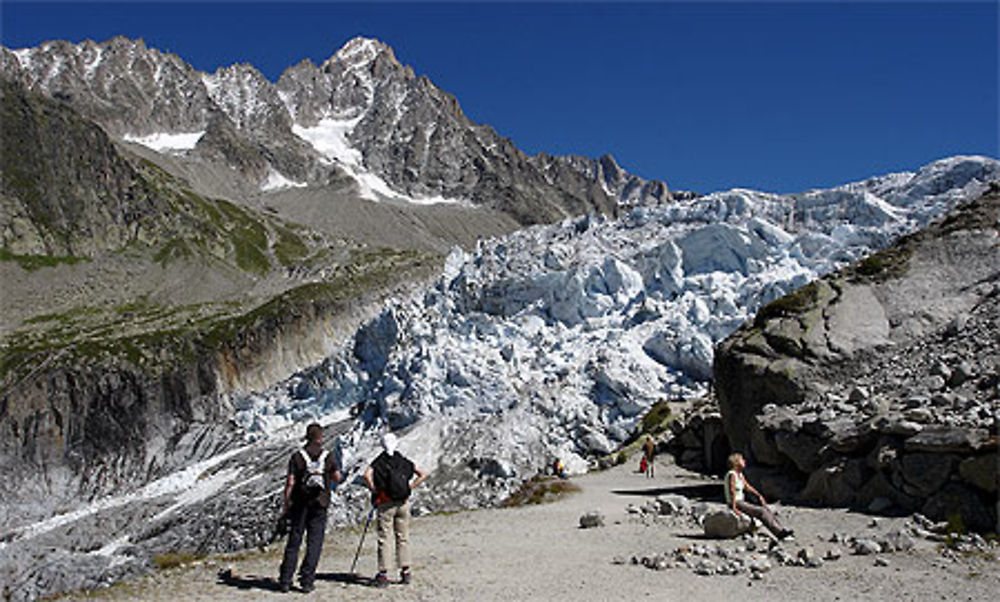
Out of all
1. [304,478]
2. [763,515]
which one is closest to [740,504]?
[763,515]

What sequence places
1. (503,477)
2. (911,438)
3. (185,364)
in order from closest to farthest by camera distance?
(911,438)
(503,477)
(185,364)

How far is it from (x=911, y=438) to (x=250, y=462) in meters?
36.2

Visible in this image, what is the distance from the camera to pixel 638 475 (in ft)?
76.6

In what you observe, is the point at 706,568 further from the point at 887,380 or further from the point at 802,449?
the point at 887,380

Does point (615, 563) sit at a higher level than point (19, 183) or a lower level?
lower

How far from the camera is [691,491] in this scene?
58.6ft

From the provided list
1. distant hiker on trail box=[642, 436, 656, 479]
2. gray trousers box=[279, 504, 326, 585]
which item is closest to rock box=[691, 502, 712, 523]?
gray trousers box=[279, 504, 326, 585]

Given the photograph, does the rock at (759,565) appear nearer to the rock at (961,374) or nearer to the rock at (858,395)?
the rock at (858,395)

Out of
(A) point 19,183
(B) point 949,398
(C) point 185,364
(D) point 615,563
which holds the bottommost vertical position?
(D) point 615,563

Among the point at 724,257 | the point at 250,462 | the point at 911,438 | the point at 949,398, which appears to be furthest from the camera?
the point at 250,462

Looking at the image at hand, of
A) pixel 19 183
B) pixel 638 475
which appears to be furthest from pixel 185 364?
pixel 19 183

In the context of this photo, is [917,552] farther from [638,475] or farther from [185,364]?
[185,364]

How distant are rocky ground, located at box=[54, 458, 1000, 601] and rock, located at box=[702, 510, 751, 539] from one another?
278 millimetres

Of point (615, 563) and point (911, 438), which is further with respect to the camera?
point (911, 438)
